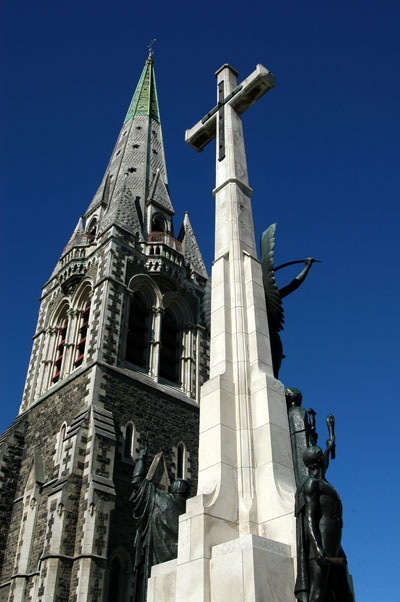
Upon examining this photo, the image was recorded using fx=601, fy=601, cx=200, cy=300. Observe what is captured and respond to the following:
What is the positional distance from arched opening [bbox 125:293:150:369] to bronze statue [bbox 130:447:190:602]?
1612 cm

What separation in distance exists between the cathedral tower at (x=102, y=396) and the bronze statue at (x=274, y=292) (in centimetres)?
1145

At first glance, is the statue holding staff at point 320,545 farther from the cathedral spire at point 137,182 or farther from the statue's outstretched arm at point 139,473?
the cathedral spire at point 137,182

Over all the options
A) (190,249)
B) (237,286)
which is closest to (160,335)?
(190,249)

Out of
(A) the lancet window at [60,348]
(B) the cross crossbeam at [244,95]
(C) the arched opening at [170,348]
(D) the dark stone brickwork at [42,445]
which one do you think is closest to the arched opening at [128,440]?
(D) the dark stone brickwork at [42,445]

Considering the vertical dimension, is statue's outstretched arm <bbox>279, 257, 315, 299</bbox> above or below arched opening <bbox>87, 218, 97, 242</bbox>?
below

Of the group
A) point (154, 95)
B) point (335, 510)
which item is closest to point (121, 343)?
point (335, 510)

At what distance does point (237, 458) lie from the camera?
7.09 meters

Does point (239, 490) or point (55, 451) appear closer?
point (239, 490)

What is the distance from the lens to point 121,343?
2402 centimetres

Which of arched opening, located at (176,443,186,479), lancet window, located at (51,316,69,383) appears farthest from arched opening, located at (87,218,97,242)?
arched opening, located at (176,443,186,479)

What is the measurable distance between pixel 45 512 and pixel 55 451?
236cm

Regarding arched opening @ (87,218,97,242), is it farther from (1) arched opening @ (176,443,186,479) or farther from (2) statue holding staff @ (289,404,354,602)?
(2) statue holding staff @ (289,404,354,602)

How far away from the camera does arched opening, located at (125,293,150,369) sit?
82.3 feet

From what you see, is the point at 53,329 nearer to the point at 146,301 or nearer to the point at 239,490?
the point at 146,301
